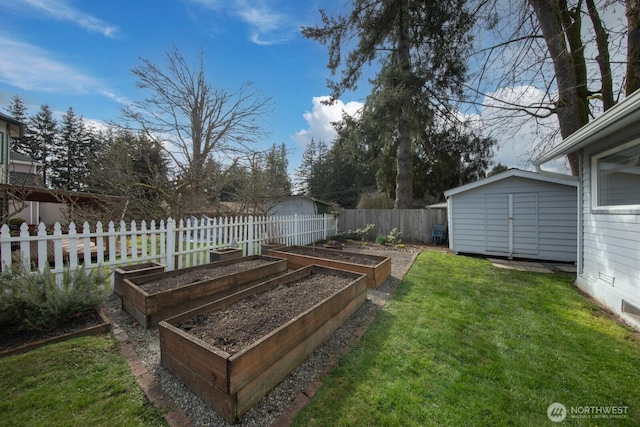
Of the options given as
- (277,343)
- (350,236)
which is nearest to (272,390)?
(277,343)

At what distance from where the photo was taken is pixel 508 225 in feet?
25.0

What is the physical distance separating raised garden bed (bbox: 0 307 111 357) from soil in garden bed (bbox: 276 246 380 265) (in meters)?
4.06

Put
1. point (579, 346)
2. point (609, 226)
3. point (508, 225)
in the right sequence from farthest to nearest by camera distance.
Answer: point (508, 225) → point (609, 226) → point (579, 346)

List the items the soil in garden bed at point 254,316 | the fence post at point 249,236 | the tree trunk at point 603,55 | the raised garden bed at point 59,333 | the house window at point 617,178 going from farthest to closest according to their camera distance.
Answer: the fence post at point 249,236, the tree trunk at point 603,55, the house window at point 617,178, the raised garden bed at point 59,333, the soil in garden bed at point 254,316

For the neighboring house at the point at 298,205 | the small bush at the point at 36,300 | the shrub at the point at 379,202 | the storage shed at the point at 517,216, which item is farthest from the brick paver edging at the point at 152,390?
the shrub at the point at 379,202

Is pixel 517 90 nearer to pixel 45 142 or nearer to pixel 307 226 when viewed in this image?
pixel 307 226

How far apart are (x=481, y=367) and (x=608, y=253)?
3.39 m

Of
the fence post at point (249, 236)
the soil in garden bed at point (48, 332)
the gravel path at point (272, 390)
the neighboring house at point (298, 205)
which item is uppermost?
the neighboring house at point (298, 205)

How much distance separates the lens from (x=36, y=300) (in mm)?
2662

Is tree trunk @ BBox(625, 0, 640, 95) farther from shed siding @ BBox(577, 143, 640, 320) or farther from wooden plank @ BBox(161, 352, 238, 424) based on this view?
wooden plank @ BBox(161, 352, 238, 424)

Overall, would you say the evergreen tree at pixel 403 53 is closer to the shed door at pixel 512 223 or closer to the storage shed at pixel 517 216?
the storage shed at pixel 517 216

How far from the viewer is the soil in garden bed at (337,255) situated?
19.4 ft

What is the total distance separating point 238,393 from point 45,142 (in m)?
37.8

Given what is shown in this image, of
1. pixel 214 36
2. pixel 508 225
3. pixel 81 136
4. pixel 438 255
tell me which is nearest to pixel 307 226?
pixel 438 255
